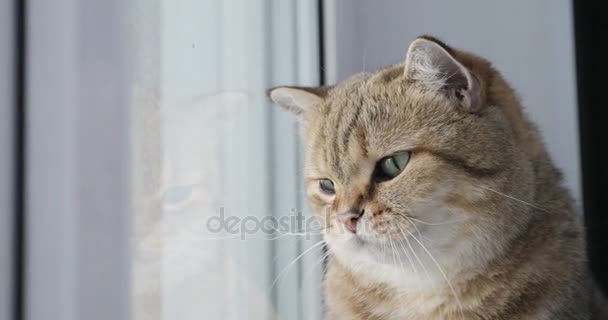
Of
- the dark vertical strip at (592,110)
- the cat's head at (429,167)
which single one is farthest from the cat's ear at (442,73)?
the dark vertical strip at (592,110)

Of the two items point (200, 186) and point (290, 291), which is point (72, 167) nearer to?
point (200, 186)

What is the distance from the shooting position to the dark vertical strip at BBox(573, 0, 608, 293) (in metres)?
1.64

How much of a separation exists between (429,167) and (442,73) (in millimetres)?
155

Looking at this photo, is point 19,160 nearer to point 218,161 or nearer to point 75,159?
point 75,159

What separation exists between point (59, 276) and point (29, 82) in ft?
0.66

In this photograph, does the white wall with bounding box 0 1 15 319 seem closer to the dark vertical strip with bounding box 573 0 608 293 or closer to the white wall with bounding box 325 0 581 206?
the white wall with bounding box 325 0 581 206

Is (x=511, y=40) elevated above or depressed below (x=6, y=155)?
above

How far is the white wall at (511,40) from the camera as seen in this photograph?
1.59m

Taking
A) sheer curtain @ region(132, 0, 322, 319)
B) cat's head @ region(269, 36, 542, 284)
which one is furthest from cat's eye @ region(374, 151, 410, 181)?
sheer curtain @ region(132, 0, 322, 319)

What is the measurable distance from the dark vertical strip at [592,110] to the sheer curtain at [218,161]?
0.72 m

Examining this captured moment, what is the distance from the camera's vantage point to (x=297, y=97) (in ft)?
3.95

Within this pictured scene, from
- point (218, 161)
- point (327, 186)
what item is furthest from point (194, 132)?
point (327, 186)

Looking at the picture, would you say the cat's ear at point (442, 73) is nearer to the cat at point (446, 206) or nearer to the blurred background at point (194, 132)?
the cat at point (446, 206)

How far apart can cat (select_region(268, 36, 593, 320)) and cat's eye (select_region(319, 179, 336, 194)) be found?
1cm
